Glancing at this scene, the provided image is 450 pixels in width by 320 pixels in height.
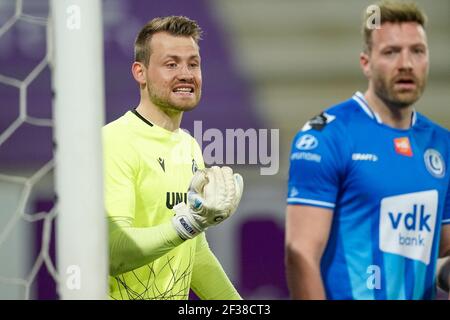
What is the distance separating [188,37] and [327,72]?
489 mm

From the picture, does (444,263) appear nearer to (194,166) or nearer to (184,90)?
(194,166)

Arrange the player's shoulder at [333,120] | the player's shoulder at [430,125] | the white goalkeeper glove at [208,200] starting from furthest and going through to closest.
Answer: the player's shoulder at [430,125], the player's shoulder at [333,120], the white goalkeeper glove at [208,200]

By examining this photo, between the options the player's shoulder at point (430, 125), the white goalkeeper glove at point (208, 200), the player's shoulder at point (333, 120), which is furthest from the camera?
the player's shoulder at point (430, 125)

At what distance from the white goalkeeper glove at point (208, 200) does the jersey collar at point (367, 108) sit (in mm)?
347

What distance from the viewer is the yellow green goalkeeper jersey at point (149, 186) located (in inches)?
73.8

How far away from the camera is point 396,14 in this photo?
190 centimetres

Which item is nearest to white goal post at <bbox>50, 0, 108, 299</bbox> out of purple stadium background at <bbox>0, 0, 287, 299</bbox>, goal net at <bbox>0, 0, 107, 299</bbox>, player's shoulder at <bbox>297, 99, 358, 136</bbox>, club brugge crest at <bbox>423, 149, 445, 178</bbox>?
goal net at <bbox>0, 0, 107, 299</bbox>

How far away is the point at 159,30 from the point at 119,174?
14.4 inches

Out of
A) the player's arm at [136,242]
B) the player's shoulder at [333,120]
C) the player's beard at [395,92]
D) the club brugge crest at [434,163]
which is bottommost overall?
the player's arm at [136,242]

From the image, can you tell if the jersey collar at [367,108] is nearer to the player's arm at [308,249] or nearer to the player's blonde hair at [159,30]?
the player's arm at [308,249]

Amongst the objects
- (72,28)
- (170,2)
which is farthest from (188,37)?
(72,28)

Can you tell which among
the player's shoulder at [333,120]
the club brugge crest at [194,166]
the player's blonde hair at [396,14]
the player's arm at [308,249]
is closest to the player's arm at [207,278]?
the club brugge crest at [194,166]

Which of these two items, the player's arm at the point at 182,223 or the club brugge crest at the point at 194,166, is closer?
the player's arm at the point at 182,223

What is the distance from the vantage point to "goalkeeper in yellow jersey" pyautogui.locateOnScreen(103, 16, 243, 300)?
180cm
